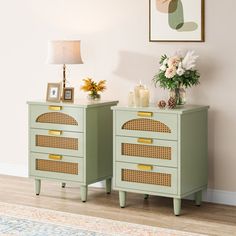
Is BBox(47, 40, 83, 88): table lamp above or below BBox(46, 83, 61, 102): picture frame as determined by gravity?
above

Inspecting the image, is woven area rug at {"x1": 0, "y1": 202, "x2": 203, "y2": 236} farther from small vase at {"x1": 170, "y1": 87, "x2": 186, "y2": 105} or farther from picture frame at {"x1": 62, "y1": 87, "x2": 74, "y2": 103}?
small vase at {"x1": 170, "y1": 87, "x2": 186, "y2": 105}

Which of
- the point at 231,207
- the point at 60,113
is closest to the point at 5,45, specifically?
the point at 60,113

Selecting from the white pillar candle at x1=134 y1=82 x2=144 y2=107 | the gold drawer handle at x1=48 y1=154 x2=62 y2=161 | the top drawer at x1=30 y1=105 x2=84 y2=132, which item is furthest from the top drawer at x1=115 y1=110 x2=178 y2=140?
the gold drawer handle at x1=48 y1=154 x2=62 y2=161

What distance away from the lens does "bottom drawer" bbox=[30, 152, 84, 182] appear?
5336 mm

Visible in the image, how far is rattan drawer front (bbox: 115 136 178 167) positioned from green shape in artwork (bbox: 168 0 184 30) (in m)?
0.97

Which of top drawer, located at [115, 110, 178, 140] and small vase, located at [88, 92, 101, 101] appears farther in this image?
small vase, located at [88, 92, 101, 101]

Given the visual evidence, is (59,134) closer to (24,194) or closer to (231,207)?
(24,194)

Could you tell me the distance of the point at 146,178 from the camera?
504cm

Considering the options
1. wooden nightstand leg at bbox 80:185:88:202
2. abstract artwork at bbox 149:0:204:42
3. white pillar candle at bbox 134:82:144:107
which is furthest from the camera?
wooden nightstand leg at bbox 80:185:88:202

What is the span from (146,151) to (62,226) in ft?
2.80

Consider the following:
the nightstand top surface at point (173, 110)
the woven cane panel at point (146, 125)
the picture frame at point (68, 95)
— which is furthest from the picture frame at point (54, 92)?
the woven cane panel at point (146, 125)

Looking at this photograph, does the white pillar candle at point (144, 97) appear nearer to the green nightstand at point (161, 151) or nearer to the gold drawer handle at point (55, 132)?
the green nightstand at point (161, 151)

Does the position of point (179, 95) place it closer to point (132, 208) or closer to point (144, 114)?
point (144, 114)

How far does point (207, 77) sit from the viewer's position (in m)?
5.25
